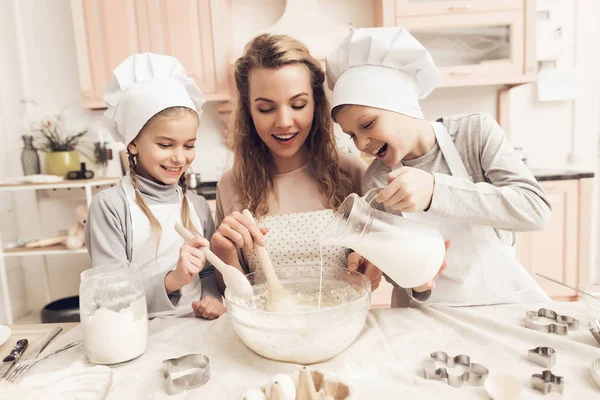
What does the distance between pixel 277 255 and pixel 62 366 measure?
24.8 inches

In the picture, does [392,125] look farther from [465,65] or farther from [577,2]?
[577,2]

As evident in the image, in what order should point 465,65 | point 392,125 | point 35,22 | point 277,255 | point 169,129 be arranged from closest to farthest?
A: 1. point 392,125
2. point 169,129
3. point 277,255
4. point 465,65
5. point 35,22

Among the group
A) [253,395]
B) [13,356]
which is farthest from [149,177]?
[253,395]

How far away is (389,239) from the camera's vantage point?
2.29 ft

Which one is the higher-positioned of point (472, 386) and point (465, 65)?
point (465, 65)

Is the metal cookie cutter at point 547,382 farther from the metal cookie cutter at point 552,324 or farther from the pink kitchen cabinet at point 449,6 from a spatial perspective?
the pink kitchen cabinet at point 449,6

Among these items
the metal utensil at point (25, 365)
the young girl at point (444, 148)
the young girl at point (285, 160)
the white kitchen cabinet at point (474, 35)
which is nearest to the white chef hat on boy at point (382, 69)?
the young girl at point (444, 148)

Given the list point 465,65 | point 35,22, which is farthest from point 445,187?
point 35,22

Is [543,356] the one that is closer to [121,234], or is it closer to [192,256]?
[192,256]

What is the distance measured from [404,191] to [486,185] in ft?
0.83

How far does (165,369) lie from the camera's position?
0.65m

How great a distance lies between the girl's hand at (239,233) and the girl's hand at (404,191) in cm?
27

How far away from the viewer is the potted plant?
2498mm

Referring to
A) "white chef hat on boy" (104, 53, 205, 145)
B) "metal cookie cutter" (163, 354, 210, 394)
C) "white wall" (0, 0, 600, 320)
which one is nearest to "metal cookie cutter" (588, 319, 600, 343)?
"metal cookie cutter" (163, 354, 210, 394)
